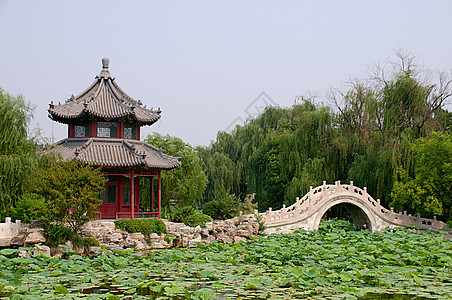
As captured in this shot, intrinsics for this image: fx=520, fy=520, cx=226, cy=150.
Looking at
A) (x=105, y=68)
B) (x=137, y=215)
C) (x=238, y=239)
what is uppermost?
(x=105, y=68)

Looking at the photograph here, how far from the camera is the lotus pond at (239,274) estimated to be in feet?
24.1

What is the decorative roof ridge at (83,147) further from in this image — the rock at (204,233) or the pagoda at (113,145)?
the rock at (204,233)

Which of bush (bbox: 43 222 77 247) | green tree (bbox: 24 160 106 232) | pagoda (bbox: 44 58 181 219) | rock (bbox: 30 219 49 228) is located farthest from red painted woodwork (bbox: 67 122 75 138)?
bush (bbox: 43 222 77 247)

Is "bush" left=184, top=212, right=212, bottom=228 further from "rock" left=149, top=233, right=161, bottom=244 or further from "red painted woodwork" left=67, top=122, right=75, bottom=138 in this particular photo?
"red painted woodwork" left=67, top=122, right=75, bottom=138

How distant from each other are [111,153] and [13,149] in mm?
2496

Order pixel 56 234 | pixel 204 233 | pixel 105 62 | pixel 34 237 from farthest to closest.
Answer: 1. pixel 105 62
2. pixel 204 233
3. pixel 56 234
4. pixel 34 237

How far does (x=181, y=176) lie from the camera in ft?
68.5

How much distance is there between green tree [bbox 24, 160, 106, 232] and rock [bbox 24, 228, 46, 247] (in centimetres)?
39

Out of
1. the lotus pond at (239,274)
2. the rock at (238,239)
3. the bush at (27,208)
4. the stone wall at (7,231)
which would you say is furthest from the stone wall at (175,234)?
the stone wall at (7,231)

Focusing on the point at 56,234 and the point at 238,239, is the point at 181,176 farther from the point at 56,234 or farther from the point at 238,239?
the point at 56,234

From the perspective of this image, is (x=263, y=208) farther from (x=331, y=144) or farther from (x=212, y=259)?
(x=212, y=259)

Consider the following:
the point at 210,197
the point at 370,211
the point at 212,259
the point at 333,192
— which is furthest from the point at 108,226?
the point at 210,197

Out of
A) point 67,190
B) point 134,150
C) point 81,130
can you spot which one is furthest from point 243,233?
point 81,130

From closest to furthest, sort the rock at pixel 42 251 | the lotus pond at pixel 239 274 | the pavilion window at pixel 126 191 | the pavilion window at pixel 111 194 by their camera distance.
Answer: the lotus pond at pixel 239 274 → the rock at pixel 42 251 → the pavilion window at pixel 111 194 → the pavilion window at pixel 126 191
